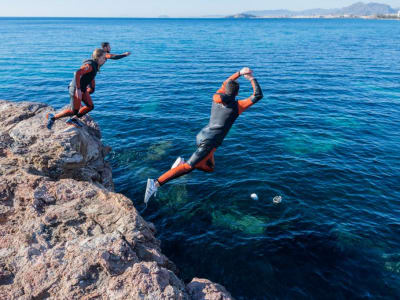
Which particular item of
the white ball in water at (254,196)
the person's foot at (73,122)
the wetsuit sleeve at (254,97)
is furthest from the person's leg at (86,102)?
the white ball in water at (254,196)

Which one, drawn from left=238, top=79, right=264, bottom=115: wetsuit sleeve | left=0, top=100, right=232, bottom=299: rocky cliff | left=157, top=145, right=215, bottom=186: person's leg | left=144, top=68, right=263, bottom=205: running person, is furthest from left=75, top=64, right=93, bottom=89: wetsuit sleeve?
left=238, top=79, right=264, bottom=115: wetsuit sleeve

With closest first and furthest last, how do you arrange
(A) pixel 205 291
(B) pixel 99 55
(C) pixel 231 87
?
(A) pixel 205 291
(C) pixel 231 87
(B) pixel 99 55

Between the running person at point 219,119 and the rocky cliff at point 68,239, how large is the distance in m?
2.32

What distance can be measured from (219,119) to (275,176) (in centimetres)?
673

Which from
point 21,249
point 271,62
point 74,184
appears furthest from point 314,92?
point 21,249

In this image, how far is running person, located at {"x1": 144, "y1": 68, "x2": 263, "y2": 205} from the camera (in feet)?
22.6

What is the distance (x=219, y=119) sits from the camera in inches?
291

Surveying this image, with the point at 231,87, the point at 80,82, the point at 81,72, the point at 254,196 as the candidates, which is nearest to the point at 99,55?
the point at 81,72

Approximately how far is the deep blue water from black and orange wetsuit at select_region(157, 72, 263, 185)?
2.85 meters

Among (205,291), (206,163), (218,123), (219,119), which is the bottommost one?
(205,291)

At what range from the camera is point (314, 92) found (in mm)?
25672

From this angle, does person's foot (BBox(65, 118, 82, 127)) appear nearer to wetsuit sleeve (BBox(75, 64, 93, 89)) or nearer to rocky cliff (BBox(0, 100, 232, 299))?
rocky cliff (BBox(0, 100, 232, 299))

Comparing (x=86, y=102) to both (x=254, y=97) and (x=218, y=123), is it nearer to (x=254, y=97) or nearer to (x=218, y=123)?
(x=218, y=123)

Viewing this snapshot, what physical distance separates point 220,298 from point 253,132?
564 inches
